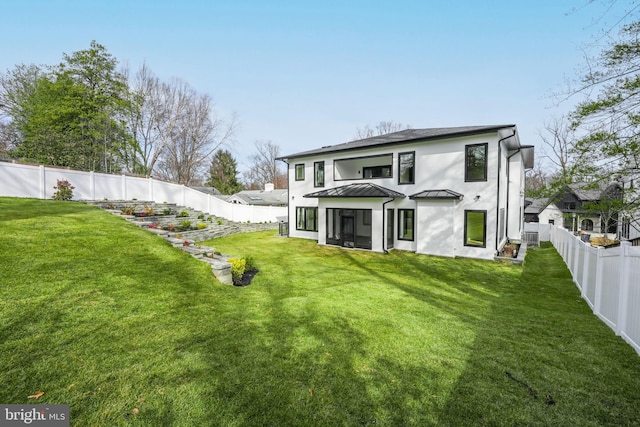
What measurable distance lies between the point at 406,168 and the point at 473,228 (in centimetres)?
402

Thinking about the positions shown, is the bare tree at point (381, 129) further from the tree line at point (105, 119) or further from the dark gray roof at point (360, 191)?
the dark gray roof at point (360, 191)

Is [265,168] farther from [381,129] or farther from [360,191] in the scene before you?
[360,191]

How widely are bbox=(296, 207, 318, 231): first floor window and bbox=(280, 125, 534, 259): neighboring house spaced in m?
0.06

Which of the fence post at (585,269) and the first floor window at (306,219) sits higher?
the first floor window at (306,219)

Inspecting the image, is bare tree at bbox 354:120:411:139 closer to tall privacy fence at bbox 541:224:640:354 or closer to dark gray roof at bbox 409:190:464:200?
dark gray roof at bbox 409:190:464:200

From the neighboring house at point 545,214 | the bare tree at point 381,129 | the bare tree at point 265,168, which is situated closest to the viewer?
the neighboring house at point 545,214

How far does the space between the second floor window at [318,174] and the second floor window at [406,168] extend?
4.67 metres

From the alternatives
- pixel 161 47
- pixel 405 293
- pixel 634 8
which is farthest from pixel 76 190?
pixel 634 8

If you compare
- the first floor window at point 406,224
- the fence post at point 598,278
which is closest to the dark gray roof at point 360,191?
the first floor window at point 406,224

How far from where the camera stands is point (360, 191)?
42.7ft

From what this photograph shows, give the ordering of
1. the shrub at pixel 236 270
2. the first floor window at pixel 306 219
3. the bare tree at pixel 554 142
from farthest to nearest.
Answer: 1. the bare tree at pixel 554 142
2. the first floor window at pixel 306 219
3. the shrub at pixel 236 270

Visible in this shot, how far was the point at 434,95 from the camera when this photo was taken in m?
16.5

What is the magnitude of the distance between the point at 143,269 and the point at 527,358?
6620mm

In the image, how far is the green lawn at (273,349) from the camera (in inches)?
91.5
